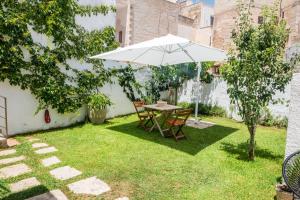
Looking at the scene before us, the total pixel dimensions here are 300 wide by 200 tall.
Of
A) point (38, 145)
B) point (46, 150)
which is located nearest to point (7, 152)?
point (38, 145)

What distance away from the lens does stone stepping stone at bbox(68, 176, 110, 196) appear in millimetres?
4243

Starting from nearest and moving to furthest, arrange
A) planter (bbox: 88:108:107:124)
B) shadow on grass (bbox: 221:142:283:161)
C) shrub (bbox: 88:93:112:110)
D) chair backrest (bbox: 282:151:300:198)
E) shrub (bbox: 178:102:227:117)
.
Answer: chair backrest (bbox: 282:151:300:198) < shadow on grass (bbox: 221:142:283:161) < shrub (bbox: 88:93:112:110) < planter (bbox: 88:108:107:124) < shrub (bbox: 178:102:227:117)

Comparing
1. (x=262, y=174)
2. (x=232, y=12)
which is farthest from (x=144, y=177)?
(x=232, y=12)

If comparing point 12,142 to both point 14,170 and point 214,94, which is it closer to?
point 14,170

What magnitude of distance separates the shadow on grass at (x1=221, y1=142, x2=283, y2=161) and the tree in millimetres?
362

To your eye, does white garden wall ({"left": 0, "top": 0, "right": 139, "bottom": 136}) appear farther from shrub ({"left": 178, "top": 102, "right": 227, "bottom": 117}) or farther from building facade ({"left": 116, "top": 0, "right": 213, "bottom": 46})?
building facade ({"left": 116, "top": 0, "right": 213, "bottom": 46})

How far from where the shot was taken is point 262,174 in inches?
203

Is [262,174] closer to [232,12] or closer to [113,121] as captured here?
[113,121]

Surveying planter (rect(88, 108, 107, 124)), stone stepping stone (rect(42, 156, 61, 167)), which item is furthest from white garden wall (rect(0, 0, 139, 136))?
stone stepping stone (rect(42, 156, 61, 167))

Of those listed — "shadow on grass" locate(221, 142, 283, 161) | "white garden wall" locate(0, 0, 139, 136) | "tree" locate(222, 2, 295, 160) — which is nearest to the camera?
"tree" locate(222, 2, 295, 160)

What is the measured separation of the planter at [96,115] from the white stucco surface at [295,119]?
654 centimetres

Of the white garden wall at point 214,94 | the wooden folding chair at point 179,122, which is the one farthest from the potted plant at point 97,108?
the white garden wall at point 214,94

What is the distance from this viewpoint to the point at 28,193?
13.6 feet

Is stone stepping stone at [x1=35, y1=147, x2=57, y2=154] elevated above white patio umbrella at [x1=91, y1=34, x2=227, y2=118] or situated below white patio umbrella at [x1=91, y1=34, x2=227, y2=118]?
below
